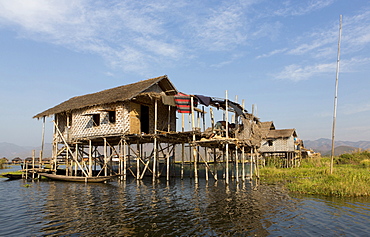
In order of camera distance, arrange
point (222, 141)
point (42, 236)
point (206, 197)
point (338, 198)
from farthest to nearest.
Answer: point (222, 141)
point (206, 197)
point (338, 198)
point (42, 236)

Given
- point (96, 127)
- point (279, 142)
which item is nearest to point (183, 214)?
point (96, 127)

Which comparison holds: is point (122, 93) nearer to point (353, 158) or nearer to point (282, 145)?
point (282, 145)

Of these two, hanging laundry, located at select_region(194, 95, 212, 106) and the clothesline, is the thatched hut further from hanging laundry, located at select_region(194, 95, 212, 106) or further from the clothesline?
hanging laundry, located at select_region(194, 95, 212, 106)

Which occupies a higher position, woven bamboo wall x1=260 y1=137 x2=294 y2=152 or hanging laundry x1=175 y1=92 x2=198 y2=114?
hanging laundry x1=175 y1=92 x2=198 y2=114

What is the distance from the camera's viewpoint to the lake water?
9109 millimetres

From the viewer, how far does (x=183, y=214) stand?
1125 centimetres

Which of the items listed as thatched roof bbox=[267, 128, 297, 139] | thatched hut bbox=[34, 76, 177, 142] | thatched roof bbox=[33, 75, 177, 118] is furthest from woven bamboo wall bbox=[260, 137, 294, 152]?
thatched roof bbox=[33, 75, 177, 118]

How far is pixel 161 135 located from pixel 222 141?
14.9ft

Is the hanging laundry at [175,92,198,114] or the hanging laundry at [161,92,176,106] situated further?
the hanging laundry at [161,92,176,106]

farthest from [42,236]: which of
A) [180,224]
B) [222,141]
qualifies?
[222,141]

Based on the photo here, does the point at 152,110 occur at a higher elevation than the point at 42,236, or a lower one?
higher

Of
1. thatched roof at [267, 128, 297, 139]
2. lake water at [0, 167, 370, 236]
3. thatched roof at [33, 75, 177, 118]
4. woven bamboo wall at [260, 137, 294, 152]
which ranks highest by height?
thatched roof at [33, 75, 177, 118]

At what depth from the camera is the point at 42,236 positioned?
862 cm

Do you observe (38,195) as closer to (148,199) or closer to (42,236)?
(148,199)
